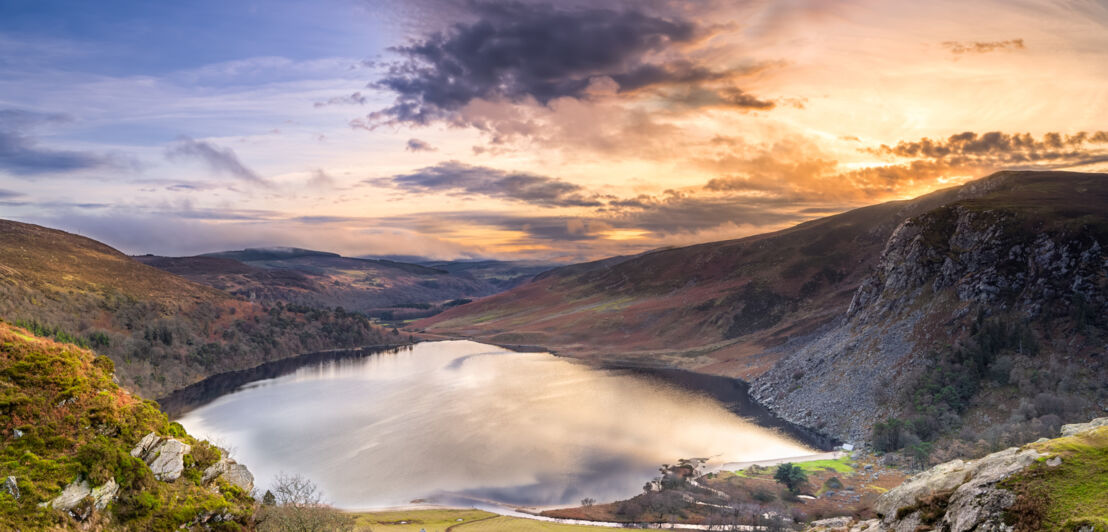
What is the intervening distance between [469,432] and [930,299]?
61.7m

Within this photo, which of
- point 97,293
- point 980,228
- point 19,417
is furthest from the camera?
point 97,293

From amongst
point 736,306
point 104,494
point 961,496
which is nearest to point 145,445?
point 104,494

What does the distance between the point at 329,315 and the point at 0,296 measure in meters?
84.6

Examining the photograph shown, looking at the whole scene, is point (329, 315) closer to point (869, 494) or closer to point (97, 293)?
point (97, 293)

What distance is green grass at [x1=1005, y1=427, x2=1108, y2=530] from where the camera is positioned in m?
9.91

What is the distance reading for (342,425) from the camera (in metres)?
74.7

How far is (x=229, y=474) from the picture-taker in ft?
66.7

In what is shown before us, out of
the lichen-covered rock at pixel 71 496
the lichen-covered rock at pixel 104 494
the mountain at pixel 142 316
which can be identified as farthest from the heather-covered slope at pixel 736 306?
the lichen-covered rock at pixel 71 496

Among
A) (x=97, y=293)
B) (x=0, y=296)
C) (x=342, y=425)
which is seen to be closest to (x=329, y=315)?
(x=97, y=293)

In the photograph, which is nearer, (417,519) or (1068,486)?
(1068,486)

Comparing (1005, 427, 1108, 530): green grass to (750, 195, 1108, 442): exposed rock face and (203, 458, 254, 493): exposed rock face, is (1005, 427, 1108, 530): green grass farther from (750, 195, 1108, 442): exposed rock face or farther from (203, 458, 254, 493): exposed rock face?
(750, 195, 1108, 442): exposed rock face

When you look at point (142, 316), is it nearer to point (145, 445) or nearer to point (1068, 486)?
point (145, 445)

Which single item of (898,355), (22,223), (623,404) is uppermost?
(22,223)

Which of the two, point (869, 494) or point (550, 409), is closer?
point (869, 494)
